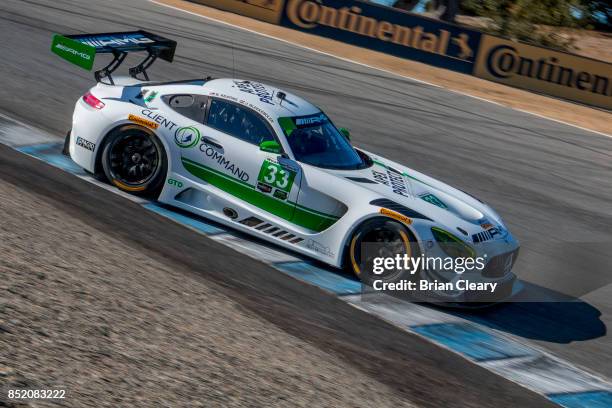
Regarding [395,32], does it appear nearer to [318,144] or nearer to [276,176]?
[318,144]

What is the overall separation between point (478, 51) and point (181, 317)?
59.3 feet

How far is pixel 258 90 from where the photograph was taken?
9.20m

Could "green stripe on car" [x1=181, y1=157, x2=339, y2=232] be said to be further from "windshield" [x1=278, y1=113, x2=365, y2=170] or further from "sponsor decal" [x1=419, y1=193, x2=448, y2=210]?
"sponsor decal" [x1=419, y1=193, x2=448, y2=210]

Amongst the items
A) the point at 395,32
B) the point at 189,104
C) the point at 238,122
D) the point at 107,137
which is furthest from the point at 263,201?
the point at 395,32

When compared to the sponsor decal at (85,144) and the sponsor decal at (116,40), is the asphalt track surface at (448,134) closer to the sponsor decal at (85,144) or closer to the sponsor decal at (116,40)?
the sponsor decal at (85,144)

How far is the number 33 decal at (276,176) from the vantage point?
27.6ft

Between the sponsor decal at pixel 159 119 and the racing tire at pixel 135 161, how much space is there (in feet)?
0.46

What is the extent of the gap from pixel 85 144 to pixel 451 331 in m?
4.39

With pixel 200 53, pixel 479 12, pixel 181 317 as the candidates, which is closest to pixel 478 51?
pixel 200 53

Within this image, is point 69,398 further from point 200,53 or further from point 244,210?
point 200,53

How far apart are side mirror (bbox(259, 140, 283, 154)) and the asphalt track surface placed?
1.23 metres

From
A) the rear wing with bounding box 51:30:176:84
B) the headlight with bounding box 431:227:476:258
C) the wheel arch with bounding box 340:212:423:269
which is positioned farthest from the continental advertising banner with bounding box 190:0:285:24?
the headlight with bounding box 431:227:476:258

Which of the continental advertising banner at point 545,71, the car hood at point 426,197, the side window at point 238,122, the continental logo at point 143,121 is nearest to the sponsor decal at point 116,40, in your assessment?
the continental logo at point 143,121

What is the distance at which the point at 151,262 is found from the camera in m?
7.26
